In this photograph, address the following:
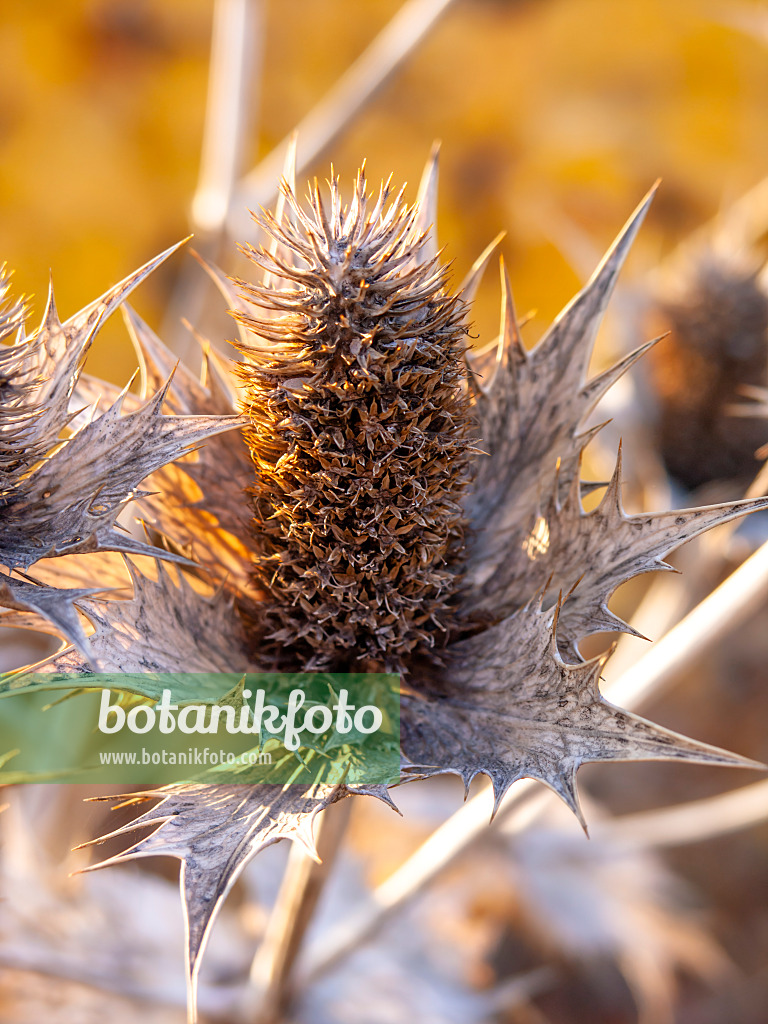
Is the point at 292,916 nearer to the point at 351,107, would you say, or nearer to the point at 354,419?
the point at 354,419

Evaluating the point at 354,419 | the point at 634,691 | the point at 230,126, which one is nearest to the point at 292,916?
the point at 634,691

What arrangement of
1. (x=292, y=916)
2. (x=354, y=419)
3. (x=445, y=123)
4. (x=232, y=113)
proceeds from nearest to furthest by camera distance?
(x=354, y=419) < (x=292, y=916) < (x=232, y=113) < (x=445, y=123)

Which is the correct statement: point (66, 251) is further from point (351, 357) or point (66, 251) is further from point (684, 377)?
point (351, 357)

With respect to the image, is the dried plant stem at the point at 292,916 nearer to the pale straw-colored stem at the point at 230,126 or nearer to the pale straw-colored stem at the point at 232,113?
the pale straw-colored stem at the point at 230,126

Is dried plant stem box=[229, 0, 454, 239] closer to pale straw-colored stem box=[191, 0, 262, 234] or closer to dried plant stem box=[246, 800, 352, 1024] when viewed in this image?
pale straw-colored stem box=[191, 0, 262, 234]

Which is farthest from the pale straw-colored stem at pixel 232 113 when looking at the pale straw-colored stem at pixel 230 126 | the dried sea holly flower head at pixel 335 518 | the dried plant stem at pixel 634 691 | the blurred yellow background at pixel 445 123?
the blurred yellow background at pixel 445 123

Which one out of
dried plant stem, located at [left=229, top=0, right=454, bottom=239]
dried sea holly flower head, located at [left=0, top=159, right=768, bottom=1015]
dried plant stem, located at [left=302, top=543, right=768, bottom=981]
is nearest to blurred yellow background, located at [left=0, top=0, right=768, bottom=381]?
dried plant stem, located at [left=229, top=0, right=454, bottom=239]

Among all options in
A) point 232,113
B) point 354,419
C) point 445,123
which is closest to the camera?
point 354,419
